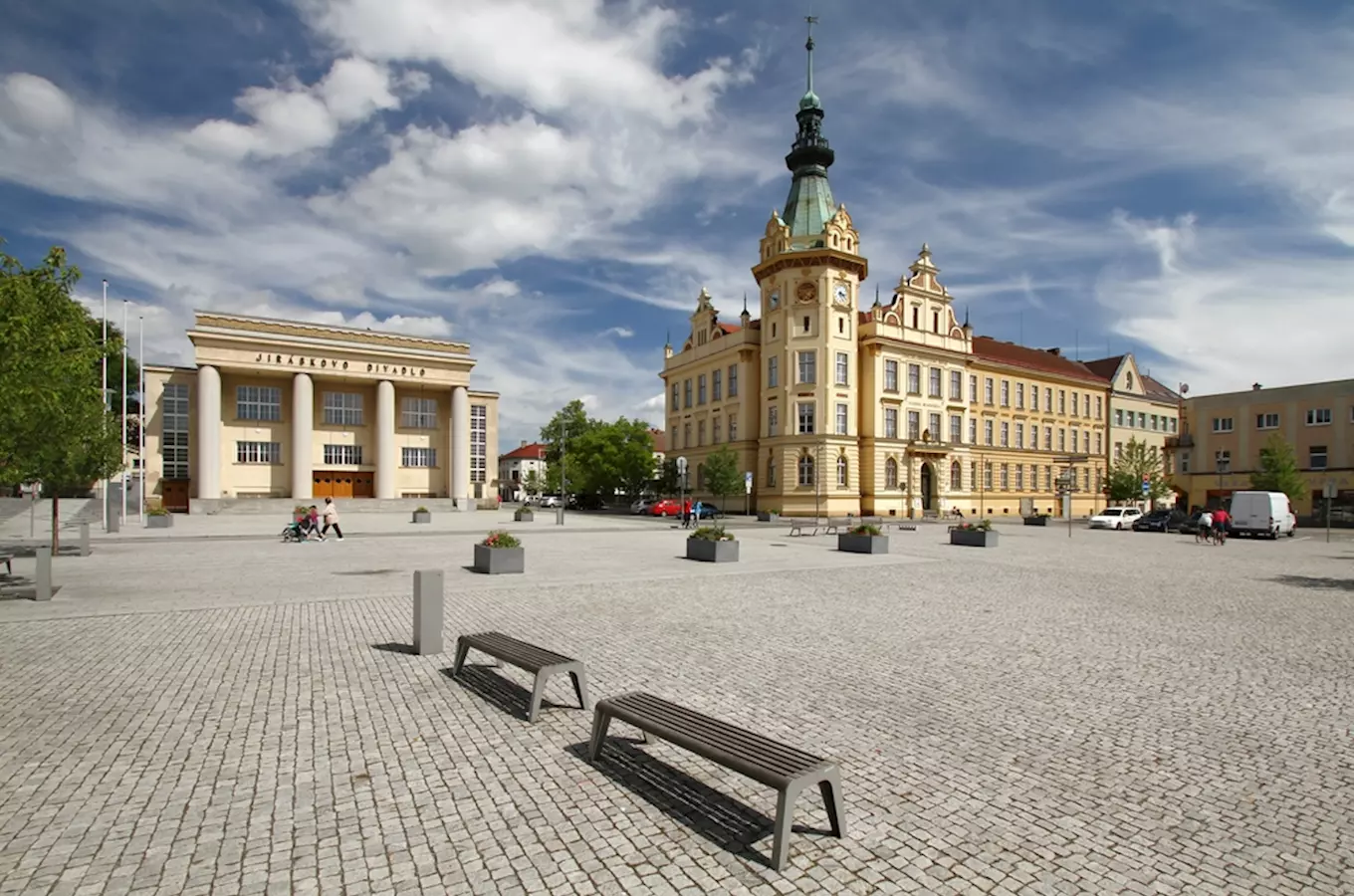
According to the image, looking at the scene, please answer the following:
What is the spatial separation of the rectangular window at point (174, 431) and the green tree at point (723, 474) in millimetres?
40736

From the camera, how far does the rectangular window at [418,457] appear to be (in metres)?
62.5

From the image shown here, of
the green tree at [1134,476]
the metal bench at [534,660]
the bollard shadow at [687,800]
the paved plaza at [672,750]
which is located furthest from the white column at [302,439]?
the green tree at [1134,476]

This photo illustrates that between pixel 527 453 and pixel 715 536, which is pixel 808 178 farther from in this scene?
pixel 527 453

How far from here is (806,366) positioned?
52125 mm

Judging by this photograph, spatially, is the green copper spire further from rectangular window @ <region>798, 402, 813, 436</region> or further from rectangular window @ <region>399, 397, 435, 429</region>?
rectangular window @ <region>399, 397, 435, 429</region>

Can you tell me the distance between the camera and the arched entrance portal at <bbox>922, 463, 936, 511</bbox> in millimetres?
56531

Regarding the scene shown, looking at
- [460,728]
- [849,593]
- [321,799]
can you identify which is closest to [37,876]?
[321,799]

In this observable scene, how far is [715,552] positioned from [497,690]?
1233 centimetres

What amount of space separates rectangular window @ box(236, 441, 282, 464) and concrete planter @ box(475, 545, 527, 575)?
165 ft

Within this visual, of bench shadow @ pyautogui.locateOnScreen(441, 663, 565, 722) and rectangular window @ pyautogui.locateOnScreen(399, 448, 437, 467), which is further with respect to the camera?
rectangular window @ pyautogui.locateOnScreen(399, 448, 437, 467)

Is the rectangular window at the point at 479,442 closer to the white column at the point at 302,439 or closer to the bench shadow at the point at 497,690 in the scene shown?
the white column at the point at 302,439

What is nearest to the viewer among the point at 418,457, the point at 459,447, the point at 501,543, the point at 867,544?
the point at 501,543

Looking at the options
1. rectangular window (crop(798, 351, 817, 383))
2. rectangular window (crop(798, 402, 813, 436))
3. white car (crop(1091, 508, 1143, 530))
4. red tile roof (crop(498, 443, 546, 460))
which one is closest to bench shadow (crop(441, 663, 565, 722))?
white car (crop(1091, 508, 1143, 530))

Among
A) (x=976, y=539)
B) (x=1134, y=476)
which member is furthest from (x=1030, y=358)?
(x=976, y=539)
